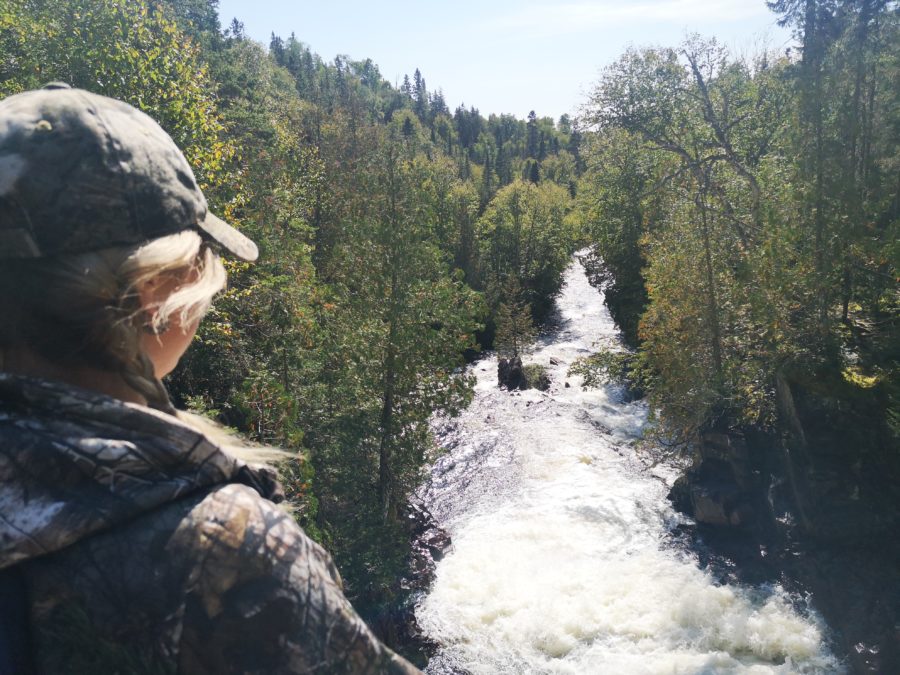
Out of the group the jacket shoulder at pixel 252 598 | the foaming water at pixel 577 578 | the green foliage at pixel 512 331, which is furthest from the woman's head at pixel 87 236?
the green foliage at pixel 512 331

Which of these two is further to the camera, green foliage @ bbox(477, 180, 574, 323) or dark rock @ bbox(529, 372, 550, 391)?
green foliage @ bbox(477, 180, 574, 323)

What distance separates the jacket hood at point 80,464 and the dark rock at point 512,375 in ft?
94.4

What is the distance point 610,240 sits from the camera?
3616cm

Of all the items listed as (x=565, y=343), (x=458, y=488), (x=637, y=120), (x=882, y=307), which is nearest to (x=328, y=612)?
(x=882, y=307)

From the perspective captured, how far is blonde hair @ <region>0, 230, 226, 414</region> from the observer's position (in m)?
1.39

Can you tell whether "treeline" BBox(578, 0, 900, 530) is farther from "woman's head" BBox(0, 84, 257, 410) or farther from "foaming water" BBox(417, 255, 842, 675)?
"woman's head" BBox(0, 84, 257, 410)

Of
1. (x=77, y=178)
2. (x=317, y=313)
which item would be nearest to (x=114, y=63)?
(x=317, y=313)

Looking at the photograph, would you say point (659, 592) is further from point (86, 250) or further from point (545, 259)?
point (545, 259)

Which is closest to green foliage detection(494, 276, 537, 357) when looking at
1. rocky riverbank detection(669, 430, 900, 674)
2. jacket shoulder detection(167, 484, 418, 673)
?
rocky riverbank detection(669, 430, 900, 674)

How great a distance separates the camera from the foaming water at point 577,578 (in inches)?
520

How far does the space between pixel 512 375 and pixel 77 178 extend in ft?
95.9

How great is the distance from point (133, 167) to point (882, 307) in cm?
1813

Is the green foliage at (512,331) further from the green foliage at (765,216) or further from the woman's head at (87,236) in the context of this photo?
the woman's head at (87,236)

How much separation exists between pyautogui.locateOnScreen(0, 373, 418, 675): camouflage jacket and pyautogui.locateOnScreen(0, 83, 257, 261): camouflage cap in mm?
346
